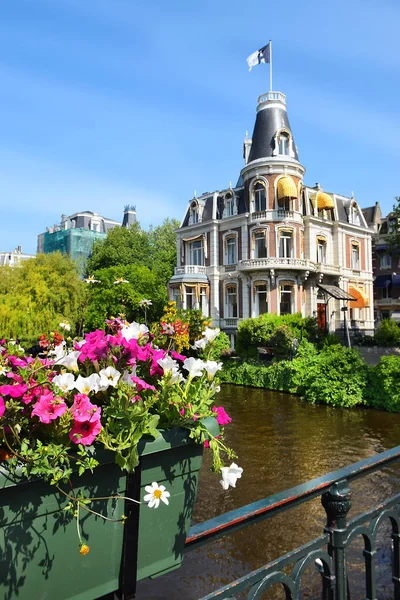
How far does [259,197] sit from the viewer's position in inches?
1233

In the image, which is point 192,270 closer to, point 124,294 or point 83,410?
point 124,294

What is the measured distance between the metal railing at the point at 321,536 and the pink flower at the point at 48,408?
2.53ft

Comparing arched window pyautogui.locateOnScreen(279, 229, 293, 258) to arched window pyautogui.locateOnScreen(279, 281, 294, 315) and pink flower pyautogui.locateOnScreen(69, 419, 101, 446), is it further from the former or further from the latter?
pink flower pyautogui.locateOnScreen(69, 419, 101, 446)

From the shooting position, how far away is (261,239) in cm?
3112

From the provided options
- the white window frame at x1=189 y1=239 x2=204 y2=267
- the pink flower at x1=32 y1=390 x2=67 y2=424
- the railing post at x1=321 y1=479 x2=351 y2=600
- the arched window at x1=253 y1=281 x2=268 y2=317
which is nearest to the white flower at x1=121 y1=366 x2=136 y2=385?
the pink flower at x1=32 y1=390 x2=67 y2=424

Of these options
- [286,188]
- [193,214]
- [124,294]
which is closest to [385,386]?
[286,188]

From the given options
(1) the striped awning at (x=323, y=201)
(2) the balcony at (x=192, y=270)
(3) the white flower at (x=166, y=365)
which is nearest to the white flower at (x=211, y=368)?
(3) the white flower at (x=166, y=365)

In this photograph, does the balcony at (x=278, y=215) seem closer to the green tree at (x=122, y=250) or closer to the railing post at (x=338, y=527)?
the green tree at (x=122, y=250)

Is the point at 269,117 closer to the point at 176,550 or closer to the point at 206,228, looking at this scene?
the point at 206,228

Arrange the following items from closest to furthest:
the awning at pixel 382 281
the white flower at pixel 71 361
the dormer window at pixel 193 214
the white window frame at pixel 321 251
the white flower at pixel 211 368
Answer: the white flower at pixel 71 361 → the white flower at pixel 211 368 → the white window frame at pixel 321 251 → the dormer window at pixel 193 214 → the awning at pixel 382 281

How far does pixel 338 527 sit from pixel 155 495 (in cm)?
86

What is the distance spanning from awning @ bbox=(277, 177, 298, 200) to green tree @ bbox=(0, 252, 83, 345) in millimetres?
14622

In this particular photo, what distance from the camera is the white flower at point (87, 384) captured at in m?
1.65

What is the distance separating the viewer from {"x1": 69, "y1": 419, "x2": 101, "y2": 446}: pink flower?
1479 mm
